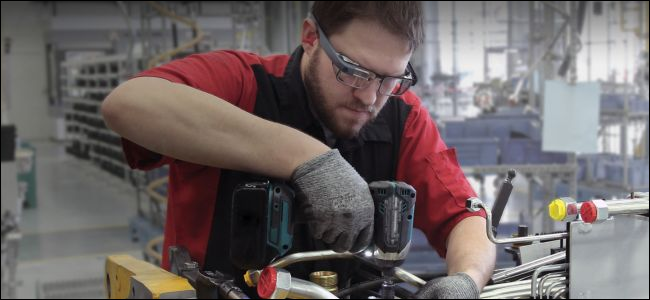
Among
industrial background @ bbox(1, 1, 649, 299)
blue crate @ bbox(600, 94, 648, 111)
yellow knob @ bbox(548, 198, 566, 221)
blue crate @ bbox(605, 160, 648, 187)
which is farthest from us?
blue crate @ bbox(600, 94, 648, 111)

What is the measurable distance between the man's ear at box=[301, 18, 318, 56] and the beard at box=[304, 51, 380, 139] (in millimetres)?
24

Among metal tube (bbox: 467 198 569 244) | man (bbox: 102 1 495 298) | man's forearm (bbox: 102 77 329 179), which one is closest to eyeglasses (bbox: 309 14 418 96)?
man (bbox: 102 1 495 298)

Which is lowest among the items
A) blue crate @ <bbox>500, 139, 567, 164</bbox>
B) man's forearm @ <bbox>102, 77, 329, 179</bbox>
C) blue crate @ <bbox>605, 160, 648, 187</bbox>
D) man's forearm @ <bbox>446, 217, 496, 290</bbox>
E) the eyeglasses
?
blue crate @ <bbox>605, 160, 648, 187</bbox>

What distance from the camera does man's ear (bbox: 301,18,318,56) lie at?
55.8 inches

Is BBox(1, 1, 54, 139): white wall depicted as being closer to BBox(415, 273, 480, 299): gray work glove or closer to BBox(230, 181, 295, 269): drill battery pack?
BBox(230, 181, 295, 269): drill battery pack

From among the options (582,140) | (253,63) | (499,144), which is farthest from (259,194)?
(499,144)

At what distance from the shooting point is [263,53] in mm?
6027

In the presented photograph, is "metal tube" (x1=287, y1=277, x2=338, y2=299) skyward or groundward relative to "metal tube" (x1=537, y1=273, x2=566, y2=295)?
skyward

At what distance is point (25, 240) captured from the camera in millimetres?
6250

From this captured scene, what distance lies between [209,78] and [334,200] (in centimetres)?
55

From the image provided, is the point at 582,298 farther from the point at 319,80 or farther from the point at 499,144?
the point at 499,144

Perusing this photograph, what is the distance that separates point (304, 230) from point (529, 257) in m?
0.51

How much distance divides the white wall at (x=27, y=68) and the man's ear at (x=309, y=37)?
14.5 metres

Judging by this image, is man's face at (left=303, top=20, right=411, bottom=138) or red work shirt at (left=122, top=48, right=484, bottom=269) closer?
man's face at (left=303, top=20, right=411, bottom=138)
